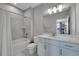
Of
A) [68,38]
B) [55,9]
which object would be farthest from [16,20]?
[68,38]

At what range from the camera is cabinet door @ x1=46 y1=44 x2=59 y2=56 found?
1.37 m

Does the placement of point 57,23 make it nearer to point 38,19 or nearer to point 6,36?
point 38,19

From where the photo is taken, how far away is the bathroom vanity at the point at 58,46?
124 cm

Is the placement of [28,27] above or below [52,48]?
above

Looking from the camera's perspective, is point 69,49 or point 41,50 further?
point 41,50

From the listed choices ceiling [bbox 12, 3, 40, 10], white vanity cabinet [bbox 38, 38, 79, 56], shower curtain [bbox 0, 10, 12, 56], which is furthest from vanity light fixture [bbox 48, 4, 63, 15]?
shower curtain [bbox 0, 10, 12, 56]

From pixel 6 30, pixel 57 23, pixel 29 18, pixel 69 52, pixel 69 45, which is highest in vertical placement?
pixel 29 18

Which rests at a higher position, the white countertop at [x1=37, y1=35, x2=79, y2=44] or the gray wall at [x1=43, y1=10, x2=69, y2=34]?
the gray wall at [x1=43, y1=10, x2=69, y2=34]

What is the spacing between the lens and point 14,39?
140 cm

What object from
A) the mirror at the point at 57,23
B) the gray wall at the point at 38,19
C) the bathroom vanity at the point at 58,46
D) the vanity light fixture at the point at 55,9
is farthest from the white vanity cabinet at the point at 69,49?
the vanity light fixture at the point at 55,9

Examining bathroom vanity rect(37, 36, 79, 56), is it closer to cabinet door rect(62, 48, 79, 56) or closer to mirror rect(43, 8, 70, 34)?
cabinet door rect(62, 48, 79, 56)

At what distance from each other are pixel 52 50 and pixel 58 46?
0.43 feet

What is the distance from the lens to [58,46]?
4.43 ft

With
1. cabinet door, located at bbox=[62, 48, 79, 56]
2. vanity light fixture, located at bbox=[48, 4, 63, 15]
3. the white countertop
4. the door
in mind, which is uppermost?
vanity light fixture, located at bbox=[48, 4, 63, 15]
